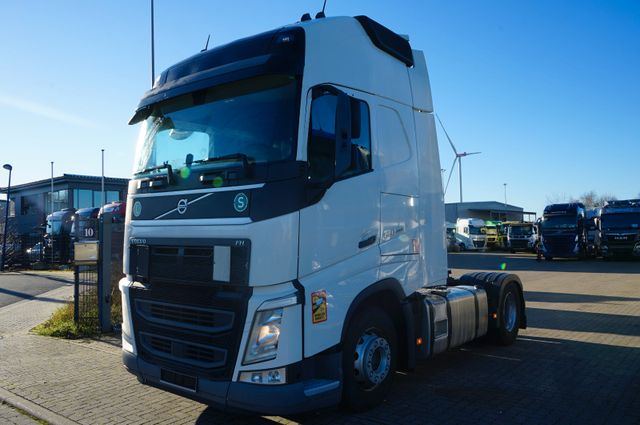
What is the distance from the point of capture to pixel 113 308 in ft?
33.1

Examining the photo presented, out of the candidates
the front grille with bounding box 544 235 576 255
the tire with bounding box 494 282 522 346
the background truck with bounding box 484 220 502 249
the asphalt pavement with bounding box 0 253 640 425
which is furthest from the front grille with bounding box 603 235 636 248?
the tire with bounding box 494 282 522 346

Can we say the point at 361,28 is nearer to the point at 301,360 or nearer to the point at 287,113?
the point at 287,113

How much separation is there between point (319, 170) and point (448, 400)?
286 centimetres

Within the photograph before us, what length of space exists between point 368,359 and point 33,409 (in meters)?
3.50

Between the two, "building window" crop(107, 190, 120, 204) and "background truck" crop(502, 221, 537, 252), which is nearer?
"background truck" crop(502, 221, 537, 252)

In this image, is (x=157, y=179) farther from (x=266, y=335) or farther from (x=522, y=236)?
(x=522, y=236)

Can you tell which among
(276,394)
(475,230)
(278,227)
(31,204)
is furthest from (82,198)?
(276,394)

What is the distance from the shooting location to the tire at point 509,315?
771 centimetres

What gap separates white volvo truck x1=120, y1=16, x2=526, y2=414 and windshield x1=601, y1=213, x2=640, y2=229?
27815mm

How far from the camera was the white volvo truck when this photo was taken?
13.4 ft

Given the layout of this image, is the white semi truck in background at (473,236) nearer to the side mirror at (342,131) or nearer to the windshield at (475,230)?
the windshield at (475,230)

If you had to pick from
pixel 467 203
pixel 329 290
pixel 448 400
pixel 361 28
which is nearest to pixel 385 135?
pixel 361 28

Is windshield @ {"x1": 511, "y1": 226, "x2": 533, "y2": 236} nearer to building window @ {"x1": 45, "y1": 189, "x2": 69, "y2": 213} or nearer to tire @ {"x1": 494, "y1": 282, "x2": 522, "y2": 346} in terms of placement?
tire @ {"x1": 494, "y1": 282, "x2": 522, "y2": 346}

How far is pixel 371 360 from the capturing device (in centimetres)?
492
